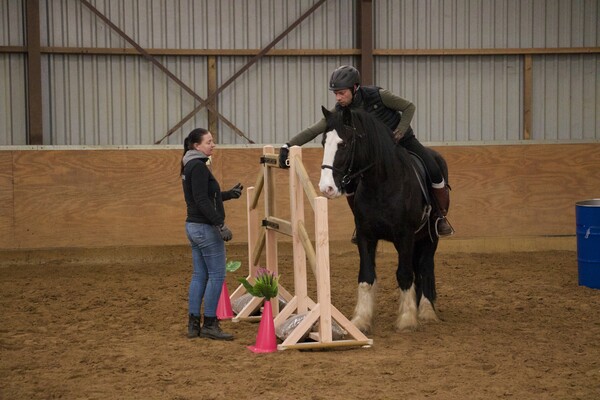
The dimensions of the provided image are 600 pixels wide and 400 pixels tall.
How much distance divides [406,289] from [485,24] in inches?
300

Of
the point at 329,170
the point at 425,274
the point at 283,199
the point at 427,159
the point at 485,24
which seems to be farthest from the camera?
the point at 485,24

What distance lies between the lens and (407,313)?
704cm

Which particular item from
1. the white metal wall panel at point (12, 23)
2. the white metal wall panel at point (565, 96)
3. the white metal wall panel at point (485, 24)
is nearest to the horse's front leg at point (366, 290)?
the white metal wall panel at point (485, 24)

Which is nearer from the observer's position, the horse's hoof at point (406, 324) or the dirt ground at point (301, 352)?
the dirt ground at point (301, 352)

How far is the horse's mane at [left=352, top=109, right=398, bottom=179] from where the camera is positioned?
21.7ft

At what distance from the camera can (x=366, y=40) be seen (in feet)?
43.2

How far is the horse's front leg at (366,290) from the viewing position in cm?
692

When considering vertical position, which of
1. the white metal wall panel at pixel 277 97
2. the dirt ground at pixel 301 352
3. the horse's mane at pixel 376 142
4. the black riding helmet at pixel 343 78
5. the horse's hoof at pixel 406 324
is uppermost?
the white metal wall panel at pixel 277 97

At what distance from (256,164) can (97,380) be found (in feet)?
20.1

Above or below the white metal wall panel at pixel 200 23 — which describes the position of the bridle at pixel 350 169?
below

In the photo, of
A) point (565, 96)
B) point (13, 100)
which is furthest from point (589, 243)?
point (13, 100)

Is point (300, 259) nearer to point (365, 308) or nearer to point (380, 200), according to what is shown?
point (365, 308)

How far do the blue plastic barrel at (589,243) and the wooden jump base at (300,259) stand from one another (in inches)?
132

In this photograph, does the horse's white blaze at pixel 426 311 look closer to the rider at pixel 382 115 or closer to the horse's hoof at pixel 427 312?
the horse's hoof at pixel 427 312
